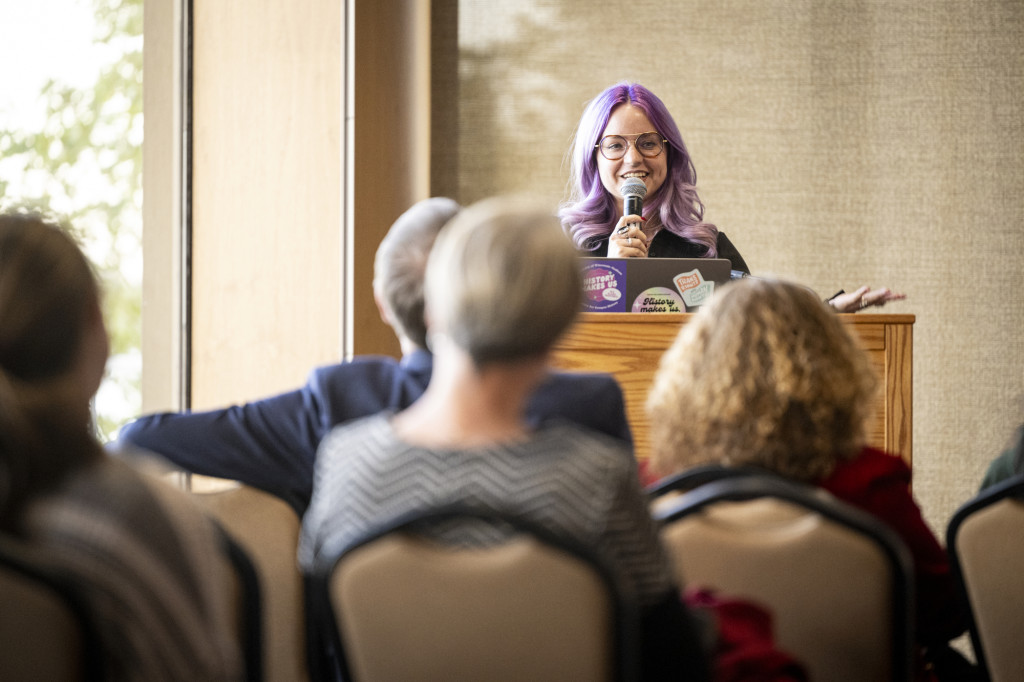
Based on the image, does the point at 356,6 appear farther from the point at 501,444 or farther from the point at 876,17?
the point at 501,444

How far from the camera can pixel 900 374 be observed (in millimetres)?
2107

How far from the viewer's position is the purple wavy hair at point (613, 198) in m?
3.07

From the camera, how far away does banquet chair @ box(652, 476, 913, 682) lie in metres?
1.08

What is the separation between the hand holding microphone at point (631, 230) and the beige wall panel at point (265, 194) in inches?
41.2

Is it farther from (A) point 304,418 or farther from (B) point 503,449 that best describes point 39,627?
(A) point 304,418

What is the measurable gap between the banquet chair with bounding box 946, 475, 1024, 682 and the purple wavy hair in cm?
186

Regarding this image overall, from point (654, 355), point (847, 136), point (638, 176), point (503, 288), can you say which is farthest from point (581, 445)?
point (847, 136)

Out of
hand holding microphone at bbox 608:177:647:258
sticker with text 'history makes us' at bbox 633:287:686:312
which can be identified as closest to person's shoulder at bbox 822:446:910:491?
sticker with text 'history makes us' at bbox 633:287:686:312

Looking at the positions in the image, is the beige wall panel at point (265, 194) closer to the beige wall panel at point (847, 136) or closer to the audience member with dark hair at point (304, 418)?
the beige wall panel at point (847, 136)

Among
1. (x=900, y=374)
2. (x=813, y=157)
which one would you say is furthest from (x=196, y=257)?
(x=813, y=157)

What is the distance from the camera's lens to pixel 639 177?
3100 millimetres

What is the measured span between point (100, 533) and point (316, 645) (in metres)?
0.37

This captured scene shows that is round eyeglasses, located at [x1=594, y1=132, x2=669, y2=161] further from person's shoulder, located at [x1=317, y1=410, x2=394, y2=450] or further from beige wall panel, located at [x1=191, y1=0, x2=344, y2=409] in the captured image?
person's shoulder, located at [x1=317, y1=410, x2=394, y2=450]

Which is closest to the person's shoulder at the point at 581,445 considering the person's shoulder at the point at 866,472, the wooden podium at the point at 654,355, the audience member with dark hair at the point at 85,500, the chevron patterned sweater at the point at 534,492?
the chevron patterned sweater at the point at 534,492
